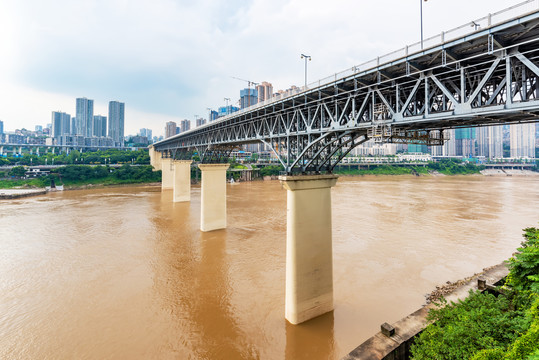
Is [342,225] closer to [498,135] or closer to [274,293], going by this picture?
[274,293]

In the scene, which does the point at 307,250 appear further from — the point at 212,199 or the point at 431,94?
the point at 212,199

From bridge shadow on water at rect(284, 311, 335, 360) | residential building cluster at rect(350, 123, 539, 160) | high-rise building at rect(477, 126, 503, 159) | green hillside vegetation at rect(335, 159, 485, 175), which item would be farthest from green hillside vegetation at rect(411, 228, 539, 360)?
high-rise building at rect(477, 126, 503, 159)

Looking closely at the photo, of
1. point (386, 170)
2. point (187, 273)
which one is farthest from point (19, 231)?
point (386, 170)

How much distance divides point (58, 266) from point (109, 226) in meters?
10.9

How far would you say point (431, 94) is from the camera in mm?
9406

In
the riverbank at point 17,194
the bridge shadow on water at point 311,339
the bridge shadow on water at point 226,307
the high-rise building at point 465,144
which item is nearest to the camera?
the bridge shadow on water at point 311,339

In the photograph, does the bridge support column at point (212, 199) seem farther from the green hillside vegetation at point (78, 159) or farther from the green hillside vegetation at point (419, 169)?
the green hillside vegetation at point (419, 169)

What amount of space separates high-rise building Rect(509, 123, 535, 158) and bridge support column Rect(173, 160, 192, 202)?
211245 millimetres

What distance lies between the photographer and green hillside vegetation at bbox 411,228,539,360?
5.14 m

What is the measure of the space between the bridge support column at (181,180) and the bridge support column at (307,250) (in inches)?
1314

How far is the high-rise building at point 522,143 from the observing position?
167 m

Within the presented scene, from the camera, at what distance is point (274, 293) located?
538 inches

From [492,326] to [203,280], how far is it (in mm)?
13194

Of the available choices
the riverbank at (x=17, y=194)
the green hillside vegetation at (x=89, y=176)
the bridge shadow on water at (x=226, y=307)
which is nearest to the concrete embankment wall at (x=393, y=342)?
the bridge shadow on water at (x=226, y=307)
